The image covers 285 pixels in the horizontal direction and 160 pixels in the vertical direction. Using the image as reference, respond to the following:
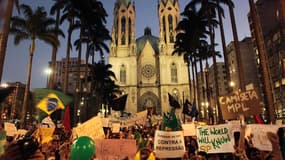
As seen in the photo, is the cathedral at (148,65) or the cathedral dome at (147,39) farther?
the cathedral dome at (147,39)

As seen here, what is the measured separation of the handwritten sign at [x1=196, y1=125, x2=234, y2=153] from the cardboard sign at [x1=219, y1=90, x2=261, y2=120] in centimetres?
50

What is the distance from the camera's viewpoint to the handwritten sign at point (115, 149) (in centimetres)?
606

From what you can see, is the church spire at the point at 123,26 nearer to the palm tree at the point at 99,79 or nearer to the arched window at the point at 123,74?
the arched window at the point at 123,74

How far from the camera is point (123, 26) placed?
65812mm

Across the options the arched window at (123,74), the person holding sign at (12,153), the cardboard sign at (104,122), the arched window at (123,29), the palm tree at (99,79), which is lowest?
the person holding sign at (12,153)

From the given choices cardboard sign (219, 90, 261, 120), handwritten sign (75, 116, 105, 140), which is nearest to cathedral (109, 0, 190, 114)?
handwritten sign (75, 116, 105, 140)

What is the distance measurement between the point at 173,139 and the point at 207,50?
1450 inches

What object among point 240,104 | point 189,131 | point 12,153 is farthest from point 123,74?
point 12,153

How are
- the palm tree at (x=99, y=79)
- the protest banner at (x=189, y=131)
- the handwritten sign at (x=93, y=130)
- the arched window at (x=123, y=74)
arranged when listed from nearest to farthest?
the handwritten sign at (x=93, y=130), the protest banner at (x=189, y=131), the palm tree at (x=99, y=79), the arched window at (x=123, y=74)

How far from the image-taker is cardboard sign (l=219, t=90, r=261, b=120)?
598 centimetres

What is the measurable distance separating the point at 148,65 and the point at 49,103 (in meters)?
56.1

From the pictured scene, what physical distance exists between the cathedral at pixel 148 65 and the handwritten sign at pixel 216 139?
168ft

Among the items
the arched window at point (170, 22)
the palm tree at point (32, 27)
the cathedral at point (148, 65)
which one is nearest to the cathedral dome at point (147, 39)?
the cathedral at point (148, 65)

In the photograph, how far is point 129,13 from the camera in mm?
66812
